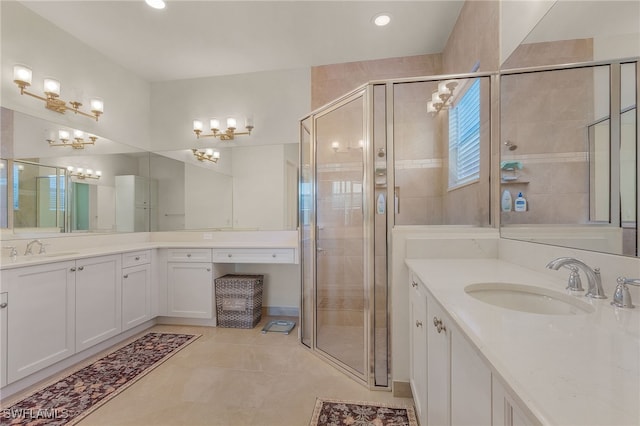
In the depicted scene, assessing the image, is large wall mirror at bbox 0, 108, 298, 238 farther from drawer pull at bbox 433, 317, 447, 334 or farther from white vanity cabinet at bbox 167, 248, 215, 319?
drawer pull at bbox 433, 317, 447, 334

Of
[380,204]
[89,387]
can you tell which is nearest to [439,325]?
[380,204]

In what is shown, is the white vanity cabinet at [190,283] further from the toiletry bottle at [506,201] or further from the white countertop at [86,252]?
the toiletry bottle at [506,201]

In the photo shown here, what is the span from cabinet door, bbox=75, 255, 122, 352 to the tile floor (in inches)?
25.4

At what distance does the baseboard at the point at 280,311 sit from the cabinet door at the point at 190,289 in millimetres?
640

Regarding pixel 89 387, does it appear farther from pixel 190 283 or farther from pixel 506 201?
pixel 506 201

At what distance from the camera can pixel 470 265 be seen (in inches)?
57.5

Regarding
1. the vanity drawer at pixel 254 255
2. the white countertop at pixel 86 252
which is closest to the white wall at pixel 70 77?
the white countertop at pixel 86 252

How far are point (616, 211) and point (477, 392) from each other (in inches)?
30.6

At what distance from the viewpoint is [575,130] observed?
1.13 m

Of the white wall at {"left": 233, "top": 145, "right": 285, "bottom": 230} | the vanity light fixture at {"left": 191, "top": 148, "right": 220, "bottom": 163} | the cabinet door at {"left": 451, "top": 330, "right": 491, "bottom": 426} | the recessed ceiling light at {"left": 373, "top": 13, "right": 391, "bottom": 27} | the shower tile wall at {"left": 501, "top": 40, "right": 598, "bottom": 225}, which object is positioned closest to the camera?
the cabinet door at {"left": 451, "top": 330, "right": 491, "bottom": 426}

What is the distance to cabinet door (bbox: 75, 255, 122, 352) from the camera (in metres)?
2.12

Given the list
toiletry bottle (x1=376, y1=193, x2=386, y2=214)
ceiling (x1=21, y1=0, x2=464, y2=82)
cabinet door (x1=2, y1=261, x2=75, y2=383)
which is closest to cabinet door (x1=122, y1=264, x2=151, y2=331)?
cabinet door (x1=2, y1=261, x2=75, y2=383)

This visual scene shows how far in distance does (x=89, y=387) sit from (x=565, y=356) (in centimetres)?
255

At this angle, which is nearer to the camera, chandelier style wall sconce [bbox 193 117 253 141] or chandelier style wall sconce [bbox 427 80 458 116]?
chandelier style wall sconce [bbox 427 80 458 116]
